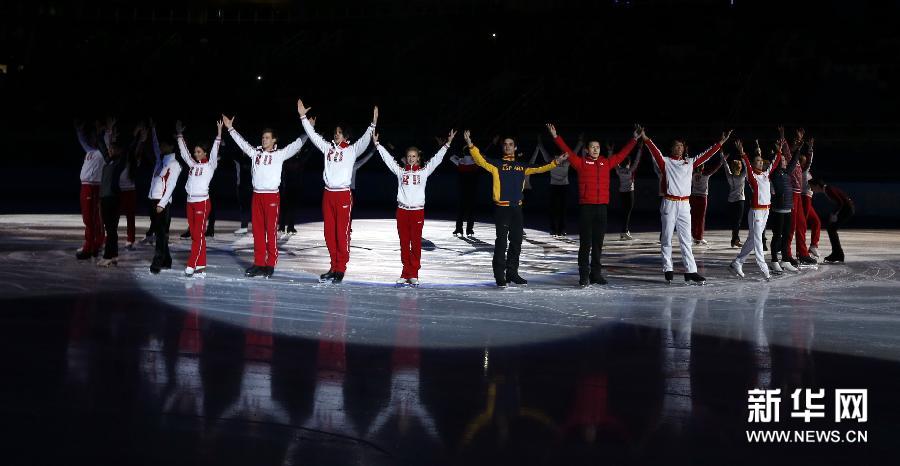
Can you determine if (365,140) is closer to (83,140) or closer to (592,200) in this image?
(592,200)

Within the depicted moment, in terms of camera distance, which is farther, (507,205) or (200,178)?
(200,178)

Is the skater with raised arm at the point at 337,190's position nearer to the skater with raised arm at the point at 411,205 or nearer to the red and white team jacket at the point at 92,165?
the skater with raised arm at the point at 411,205

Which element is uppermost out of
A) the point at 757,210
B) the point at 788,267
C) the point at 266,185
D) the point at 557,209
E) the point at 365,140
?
the point at 365,140

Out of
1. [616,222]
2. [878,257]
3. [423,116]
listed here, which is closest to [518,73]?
[423,116]

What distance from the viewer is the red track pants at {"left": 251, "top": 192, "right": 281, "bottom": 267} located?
13828mm

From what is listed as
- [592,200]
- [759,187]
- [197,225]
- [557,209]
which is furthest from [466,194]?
[197,225]

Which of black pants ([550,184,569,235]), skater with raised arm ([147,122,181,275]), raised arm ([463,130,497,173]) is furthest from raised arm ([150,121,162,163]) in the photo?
black pants ([550,184,569,235])

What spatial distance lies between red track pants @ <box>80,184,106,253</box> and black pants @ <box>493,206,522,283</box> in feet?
20.8

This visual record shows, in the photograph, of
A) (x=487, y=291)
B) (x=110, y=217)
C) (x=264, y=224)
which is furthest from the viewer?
(x=110, y=217)

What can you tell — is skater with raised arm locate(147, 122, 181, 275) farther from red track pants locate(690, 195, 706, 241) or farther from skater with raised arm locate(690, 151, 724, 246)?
red track pants locate(690, 195, 706, 241)

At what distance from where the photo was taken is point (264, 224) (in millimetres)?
14023

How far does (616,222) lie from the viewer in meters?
27.5

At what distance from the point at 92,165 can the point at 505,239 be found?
6645mm

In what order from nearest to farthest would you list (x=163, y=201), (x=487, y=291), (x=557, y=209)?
(x=487, y=291) < (x=163, y=201) < (x=557, y=209)
